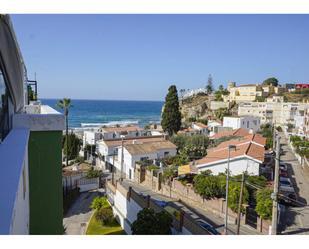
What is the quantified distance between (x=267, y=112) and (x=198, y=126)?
53.1ft

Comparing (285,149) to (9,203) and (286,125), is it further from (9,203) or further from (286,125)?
(9,203)

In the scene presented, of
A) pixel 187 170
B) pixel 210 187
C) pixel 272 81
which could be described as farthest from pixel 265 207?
pixel 272 81

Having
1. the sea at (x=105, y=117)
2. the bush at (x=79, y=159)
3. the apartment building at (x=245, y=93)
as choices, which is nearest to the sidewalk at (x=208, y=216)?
the bush at (x=79, y=159)

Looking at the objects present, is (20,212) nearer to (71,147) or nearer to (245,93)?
(71,147)

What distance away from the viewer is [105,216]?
15.5m

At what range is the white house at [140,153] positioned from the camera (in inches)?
985

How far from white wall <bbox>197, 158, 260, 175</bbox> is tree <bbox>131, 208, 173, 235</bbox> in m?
9.54

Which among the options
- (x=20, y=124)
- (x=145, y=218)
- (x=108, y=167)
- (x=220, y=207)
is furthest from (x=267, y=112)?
(x=20, y=124)

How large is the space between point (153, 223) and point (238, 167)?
1071 centimetres

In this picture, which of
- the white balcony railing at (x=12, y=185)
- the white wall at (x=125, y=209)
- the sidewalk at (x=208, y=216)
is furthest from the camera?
the white wall at (x=125, y=209)

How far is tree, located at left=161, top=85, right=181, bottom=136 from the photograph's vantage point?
39.1m

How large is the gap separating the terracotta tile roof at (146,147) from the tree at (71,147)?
21.2 feet

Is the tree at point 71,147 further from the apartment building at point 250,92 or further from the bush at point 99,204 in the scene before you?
the apartment building at point 250,92
